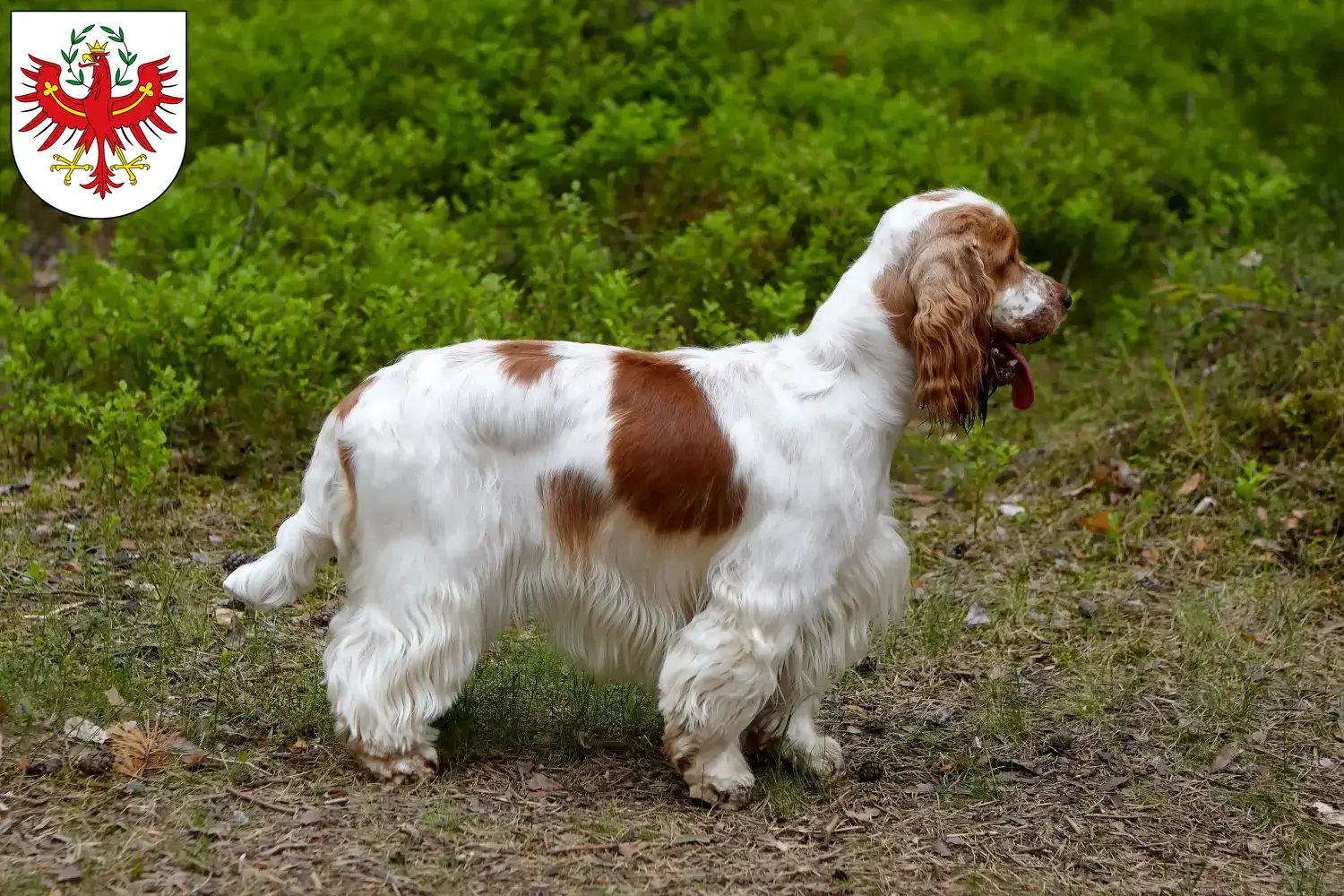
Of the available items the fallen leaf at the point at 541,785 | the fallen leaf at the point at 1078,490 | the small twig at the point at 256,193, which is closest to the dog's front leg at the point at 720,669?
the fallen leaf at the point at 541,785

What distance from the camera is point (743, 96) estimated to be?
8.79m

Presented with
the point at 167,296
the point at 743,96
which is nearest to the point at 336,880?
the point at 167,296

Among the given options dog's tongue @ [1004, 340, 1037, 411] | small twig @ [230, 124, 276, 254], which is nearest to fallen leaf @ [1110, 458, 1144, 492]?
dog's tongue @ [1004, 340, 1037, 411]

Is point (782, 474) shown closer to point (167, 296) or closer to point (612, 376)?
point (612, 376)

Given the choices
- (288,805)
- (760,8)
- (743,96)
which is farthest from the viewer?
(760,8)

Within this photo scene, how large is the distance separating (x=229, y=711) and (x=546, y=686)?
90cm

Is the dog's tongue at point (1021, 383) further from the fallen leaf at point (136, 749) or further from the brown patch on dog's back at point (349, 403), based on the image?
the fallen leaf at point (136, 749)

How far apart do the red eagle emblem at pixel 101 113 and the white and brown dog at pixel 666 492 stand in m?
3.69

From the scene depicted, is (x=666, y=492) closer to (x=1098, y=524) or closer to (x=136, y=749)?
(x=136, y=749)

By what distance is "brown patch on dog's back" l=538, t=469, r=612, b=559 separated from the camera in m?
3.67

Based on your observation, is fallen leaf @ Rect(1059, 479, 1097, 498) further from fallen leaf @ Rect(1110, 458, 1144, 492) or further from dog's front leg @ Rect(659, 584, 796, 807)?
dog's front leg @ Rect(659, 584, 796, 807)

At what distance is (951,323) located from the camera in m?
3.63

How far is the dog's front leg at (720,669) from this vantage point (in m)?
3.67

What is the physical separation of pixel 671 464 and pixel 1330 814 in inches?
77.8
